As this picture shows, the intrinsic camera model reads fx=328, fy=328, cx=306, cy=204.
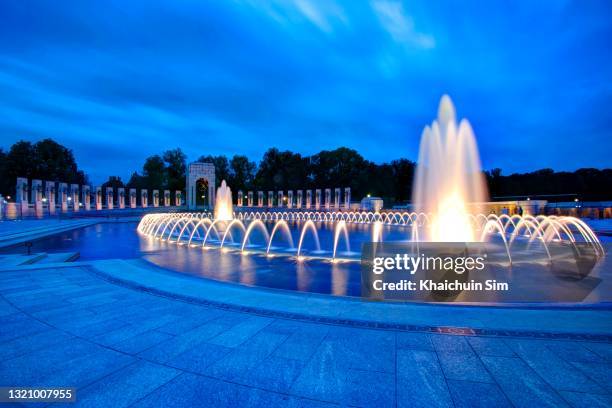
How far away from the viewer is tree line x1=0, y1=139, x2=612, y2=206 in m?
56.8

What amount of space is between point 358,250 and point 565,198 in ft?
155

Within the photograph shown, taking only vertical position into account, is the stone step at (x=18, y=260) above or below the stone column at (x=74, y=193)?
below

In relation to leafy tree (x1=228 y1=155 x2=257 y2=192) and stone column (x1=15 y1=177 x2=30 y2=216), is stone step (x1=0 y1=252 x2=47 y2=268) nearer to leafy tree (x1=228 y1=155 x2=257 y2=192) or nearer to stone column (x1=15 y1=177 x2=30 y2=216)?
stone column (x1=15 y1=177 x2=30 y2=216)

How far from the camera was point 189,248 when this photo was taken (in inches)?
599

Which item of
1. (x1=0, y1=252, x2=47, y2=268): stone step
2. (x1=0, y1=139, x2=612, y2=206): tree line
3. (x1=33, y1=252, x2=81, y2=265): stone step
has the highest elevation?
(x1=0, y1=139, x2=612, y2=206): tree line

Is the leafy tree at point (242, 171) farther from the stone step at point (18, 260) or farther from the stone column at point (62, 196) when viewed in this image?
the stone step at point (18, 260)

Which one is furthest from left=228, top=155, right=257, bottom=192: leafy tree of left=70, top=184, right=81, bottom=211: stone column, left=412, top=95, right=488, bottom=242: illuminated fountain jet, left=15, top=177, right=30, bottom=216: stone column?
left=412, top=95, right=488, bottom=242: illuminated fountain jet

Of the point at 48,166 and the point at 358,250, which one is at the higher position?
the point at 48,166

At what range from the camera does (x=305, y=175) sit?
83062 millimetres

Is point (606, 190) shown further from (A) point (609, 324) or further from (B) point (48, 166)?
(B) point (48, 166)

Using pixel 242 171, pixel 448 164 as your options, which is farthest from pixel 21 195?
pixel 242 171

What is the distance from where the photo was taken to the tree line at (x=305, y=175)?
56750 millimetres

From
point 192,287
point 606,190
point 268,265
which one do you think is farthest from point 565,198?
point 192,287

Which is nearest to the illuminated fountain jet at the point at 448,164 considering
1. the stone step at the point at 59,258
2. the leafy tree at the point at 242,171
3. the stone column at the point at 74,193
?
the stone step at the point at 59,258
